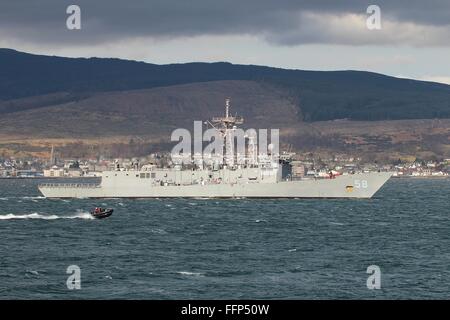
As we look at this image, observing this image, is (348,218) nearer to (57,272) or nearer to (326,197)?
(326,197)

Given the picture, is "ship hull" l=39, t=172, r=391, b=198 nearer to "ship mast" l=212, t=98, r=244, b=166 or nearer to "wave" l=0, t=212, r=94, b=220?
"ship mast" l=212, t=98, r=244, b=166

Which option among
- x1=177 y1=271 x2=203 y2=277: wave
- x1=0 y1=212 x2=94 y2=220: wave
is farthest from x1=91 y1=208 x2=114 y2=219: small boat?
x1=177 y1=271 x2=203 y2=277: wave

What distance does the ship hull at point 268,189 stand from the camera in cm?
13462

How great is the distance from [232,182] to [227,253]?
243ft

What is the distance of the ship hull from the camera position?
13462 cm

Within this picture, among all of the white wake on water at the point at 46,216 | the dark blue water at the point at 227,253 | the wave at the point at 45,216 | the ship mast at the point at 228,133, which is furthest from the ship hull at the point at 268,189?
the wave at the point at 45,216

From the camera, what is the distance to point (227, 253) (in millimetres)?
62344

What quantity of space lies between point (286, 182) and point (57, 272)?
83.0m

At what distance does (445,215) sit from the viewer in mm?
107250

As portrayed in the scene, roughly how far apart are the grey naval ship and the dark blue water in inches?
938

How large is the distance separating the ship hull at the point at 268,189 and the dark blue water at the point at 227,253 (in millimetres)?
23638

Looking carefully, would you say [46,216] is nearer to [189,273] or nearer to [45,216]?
[45,216]

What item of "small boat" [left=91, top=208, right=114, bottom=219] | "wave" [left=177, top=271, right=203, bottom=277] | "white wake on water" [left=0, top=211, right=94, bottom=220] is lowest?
"wave" [left=177, top=271, right=203, bottom=277]
